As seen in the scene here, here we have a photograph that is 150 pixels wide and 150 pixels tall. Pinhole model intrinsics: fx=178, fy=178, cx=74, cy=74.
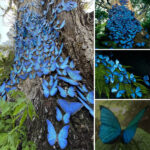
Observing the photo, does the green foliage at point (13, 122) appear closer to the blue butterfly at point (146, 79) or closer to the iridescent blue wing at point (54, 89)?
the iridescent blue wing at point (54, 89)

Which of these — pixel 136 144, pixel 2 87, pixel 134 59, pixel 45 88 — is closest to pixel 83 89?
pixel 45 88

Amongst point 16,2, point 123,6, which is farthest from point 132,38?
point 16,2

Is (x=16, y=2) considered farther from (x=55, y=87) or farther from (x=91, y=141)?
(x=91, y=141)

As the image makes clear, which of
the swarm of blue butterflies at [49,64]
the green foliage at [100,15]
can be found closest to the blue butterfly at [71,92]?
the swarm of blue butterflies at [49,64]

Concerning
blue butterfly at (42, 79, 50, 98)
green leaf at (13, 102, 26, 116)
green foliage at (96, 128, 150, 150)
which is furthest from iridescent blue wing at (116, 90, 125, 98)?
green leaf at (13, 102, 26, 116)

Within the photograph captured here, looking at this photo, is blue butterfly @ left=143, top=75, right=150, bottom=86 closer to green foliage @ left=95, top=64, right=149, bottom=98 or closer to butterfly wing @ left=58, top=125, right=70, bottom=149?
green foliage @ left=95, top=64, right=149, bottom=98

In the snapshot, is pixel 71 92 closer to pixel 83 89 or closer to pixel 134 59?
pixel 83 89
